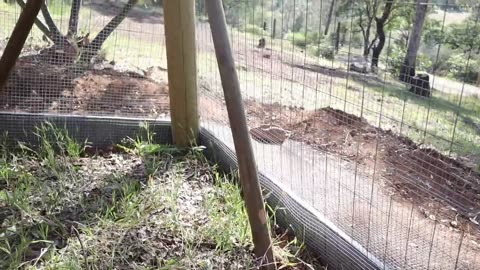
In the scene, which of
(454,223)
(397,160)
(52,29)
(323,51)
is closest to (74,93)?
(52,29)

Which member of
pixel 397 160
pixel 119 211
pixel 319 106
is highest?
pixel 319 106

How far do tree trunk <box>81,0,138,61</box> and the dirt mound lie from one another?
0.13m

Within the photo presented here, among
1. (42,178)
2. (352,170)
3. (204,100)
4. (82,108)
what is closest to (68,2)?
(82,108)

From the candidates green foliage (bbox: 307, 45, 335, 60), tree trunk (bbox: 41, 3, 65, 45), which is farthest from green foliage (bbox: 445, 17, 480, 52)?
tree trunk (bbox: 41, 3, 65, 45)

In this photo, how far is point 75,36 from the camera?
3.71m

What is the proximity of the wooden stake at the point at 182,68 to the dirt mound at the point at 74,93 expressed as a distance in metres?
0.39

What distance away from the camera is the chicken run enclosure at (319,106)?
1930mm

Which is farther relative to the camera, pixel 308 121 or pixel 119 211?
pixel 308 121

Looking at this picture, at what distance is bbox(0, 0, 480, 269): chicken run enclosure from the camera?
6.33 ft

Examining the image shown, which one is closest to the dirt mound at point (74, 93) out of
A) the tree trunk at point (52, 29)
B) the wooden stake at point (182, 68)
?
the tree trunk at point (52, 29)

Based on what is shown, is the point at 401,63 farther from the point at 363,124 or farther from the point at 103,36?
the point at 103,36

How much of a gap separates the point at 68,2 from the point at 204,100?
1.41 m

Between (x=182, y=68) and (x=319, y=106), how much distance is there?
2.94 feet

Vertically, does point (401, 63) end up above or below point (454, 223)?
above
